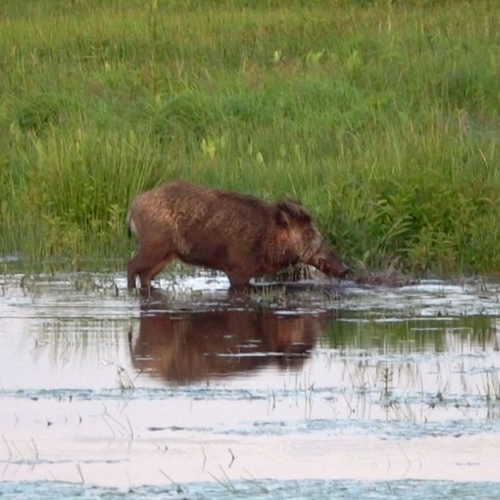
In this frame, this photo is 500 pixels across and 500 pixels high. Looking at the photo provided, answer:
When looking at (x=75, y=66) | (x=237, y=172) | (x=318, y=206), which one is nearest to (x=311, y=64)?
(x=75, y=66)

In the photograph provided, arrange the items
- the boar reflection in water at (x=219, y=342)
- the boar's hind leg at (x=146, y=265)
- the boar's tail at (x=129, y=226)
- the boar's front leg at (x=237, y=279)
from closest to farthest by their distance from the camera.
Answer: the boar reflection in water at (x=219, y=342)
the boar's hind leg at (x=146, y=265)
the boar's front leg at (x=237, y=279)
the boar's tail at (x=129, y=226)

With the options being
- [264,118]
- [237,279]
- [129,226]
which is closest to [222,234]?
[237,279]

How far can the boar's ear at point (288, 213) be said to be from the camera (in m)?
11.5

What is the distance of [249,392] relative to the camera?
7.68m

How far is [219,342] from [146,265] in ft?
7.58

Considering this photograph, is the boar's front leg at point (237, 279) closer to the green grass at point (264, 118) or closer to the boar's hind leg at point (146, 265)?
the boar's hind leg at point (146, 265)

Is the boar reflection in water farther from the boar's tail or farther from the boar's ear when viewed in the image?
the boar's tail

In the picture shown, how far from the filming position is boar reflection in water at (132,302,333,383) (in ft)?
27.3

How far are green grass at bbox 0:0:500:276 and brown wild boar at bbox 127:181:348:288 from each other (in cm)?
64

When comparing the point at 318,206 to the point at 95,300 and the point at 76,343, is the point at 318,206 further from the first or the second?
the point at 76,343

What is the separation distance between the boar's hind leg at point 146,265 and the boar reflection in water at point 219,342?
1110 millimetres

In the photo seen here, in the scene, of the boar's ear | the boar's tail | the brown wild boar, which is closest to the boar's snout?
the brown wild boar

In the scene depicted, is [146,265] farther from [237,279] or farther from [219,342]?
[219,342]

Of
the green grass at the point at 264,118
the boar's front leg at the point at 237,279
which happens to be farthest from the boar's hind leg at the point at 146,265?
the green grass at the point at 264,118
